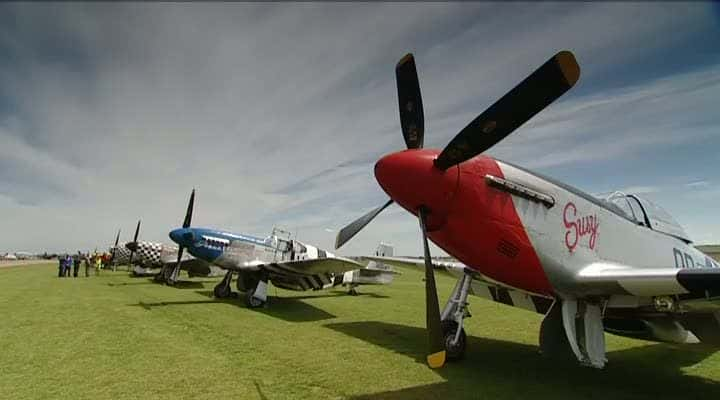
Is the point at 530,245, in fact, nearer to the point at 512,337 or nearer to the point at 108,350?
the point at 512,337

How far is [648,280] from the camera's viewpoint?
4762mm

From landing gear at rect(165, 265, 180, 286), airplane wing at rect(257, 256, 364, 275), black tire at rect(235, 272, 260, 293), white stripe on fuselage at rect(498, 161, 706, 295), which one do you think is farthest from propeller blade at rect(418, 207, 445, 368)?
landing gear at rect(165, 265, 180, 286)

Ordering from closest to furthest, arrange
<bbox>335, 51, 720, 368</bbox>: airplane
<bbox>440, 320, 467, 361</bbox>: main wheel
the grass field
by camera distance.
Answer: <bbox>335, 51, 720, 368</bbox>: airplane < the grass field < <bbox>440, 320, 467, 361</bbox>: main wheel

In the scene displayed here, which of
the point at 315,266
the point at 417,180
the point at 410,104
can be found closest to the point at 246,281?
the point at 315,266

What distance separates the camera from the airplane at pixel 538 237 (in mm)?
4250

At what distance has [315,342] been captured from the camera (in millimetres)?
7574

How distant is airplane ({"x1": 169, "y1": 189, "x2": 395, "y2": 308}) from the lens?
13094 mm

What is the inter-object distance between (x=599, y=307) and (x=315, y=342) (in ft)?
15.6

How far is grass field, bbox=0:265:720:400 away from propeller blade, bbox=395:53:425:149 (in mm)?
3080

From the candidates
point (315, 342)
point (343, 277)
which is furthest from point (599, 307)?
point (343, 277)

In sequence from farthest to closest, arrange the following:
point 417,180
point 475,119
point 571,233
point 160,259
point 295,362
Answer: point 160,259 < point 295,362 < point 571,233 < point 417,180 < point 475,119

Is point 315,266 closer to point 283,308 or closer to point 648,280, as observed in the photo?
point 283,308

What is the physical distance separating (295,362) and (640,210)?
6036mm

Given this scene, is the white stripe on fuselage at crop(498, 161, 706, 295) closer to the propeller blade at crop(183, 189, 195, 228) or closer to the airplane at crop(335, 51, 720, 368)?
the airplane at crop(335, 51, 720, 368)
